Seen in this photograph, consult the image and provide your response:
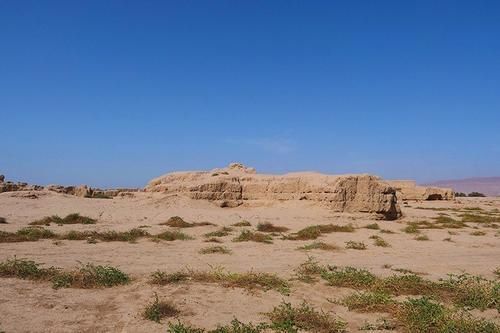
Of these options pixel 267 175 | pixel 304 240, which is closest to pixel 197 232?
pixel 304 240

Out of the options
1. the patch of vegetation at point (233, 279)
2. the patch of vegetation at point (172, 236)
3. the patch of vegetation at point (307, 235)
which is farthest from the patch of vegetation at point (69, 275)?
the patch of vegetation at point (307, 235)

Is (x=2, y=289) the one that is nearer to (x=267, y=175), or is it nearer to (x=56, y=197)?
(x=56, y=197)

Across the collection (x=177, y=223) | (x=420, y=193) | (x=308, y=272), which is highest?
(x=420, y=193)

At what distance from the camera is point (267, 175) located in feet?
83.3

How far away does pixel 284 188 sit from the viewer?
22.8 meters

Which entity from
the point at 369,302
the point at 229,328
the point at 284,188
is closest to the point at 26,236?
the point at 229,328

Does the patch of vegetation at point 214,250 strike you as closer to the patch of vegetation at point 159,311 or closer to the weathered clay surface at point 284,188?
the patch of vegetation at point 159,311

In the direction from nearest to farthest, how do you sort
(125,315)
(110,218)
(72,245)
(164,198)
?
(125,315)
(72,245)
(110,218)
(164,198)

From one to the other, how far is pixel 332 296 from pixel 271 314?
1394mm

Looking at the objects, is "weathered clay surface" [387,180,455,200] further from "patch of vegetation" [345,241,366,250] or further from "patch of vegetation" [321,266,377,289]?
"patch of vegetation" [321,266,377,289]

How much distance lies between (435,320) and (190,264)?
15.8 feet

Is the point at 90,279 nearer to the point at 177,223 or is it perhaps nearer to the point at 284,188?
the point at 177,223

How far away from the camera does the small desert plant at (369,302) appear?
5.74 m

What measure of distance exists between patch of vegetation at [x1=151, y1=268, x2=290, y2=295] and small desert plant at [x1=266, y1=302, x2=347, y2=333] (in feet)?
3.24
